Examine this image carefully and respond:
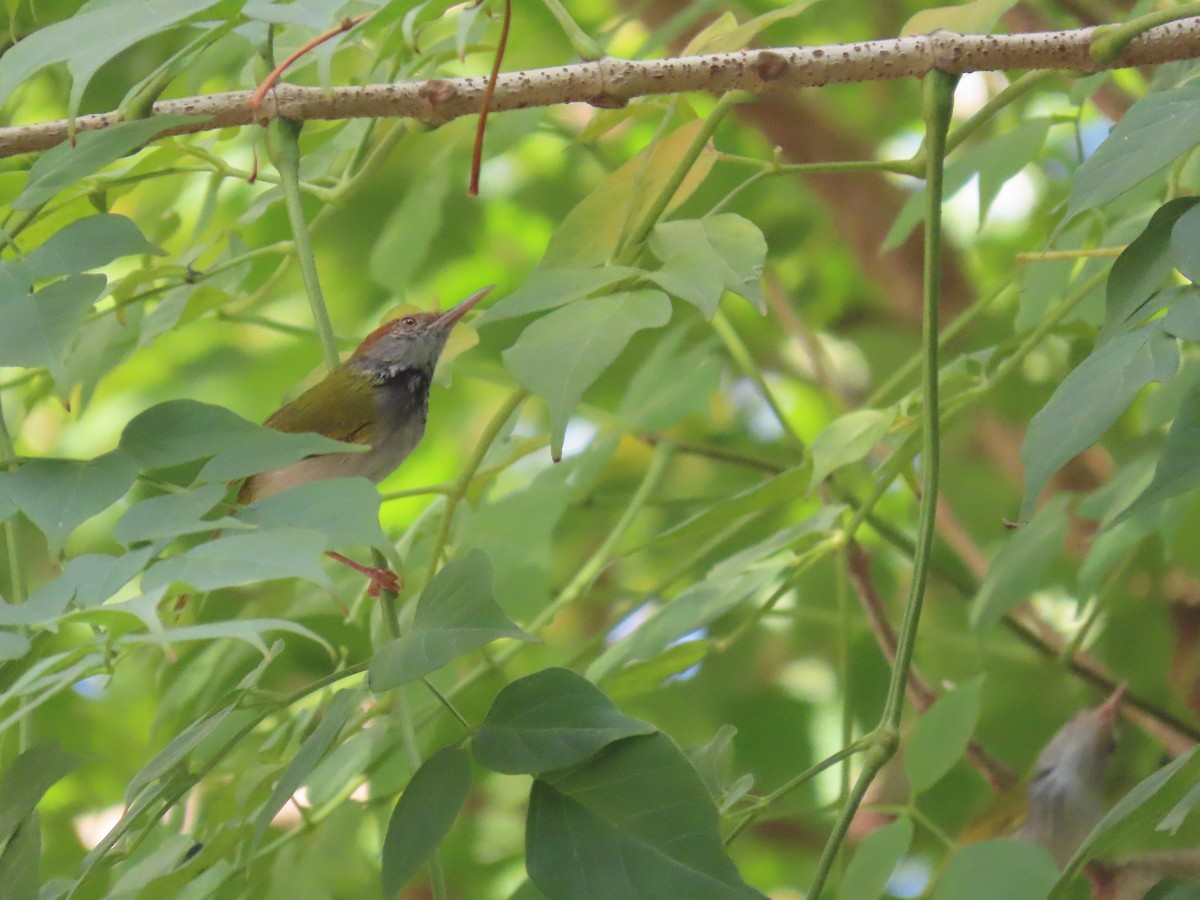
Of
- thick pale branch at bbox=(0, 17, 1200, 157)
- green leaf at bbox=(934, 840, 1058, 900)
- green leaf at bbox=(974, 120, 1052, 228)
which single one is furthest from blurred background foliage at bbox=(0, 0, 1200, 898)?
green leaf at bbox=(934, 840, 1058, 900)

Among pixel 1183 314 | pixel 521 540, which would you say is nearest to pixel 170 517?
pixel 1183 314

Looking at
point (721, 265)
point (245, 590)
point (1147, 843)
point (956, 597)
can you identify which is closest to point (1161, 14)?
point (721, 265)

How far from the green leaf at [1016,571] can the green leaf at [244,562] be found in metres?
1.24

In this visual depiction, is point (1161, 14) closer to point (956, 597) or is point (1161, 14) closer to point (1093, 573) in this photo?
point (1093, 573)

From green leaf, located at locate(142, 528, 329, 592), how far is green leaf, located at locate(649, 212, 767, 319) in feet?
1.38

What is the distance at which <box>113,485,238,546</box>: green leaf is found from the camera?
95 cm

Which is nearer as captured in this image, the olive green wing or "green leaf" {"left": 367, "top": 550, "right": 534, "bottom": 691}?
"green leaf" {"left": 367, "top": 550, "right": 534, "bottom": 691}

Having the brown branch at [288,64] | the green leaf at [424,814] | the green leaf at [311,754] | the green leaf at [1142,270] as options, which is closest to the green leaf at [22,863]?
the green leaf at [311,754]

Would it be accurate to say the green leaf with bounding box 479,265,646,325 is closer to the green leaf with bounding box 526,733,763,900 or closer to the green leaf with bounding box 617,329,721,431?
the green leaf with bounding box 526,733,763,900

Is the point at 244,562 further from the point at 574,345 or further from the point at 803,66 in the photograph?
the point at 803,66

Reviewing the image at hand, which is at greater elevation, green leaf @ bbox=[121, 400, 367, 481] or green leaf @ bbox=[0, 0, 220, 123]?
green leaf @ bbox=[0, 0, 220, 123]

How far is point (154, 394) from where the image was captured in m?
3.70

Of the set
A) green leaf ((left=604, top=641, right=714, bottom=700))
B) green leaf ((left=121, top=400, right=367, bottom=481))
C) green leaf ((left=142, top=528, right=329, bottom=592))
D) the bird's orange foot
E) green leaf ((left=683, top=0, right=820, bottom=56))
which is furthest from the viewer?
green leaf ((left=604, top=641, right=714, bottom=700))

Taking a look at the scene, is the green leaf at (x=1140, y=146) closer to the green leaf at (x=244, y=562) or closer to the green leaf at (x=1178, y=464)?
the green leaf at (x=1178, y=464)
